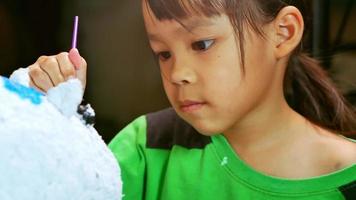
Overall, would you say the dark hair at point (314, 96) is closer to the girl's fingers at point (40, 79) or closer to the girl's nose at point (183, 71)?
the girl's nose at point (183, 71)

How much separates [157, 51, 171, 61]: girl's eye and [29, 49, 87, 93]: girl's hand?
0.33 feet

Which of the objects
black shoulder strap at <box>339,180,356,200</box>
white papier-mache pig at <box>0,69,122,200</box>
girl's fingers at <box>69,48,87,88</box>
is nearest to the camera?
white papier-mache pig at <box>0,69,122,200</box>

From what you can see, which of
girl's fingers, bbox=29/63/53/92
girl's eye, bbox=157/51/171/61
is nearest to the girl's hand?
girl's fingers, bbox=29/63/53/92

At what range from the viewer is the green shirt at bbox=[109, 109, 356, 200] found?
51 cm

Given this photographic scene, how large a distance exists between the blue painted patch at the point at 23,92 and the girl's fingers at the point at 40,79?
1.3 inches

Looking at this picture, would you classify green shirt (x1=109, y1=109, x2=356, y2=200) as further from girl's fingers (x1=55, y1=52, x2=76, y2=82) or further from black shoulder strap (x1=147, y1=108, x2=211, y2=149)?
girl's fingers (x1=55, y1=52, x2=76, y2=82)

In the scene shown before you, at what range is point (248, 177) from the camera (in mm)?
521

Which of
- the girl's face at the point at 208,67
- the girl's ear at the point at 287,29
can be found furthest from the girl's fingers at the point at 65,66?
the girl's ear at the point at 287,29

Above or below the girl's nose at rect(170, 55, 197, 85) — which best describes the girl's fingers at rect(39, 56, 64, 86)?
above

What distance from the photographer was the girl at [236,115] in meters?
0.44

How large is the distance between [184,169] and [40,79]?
24 centimetres

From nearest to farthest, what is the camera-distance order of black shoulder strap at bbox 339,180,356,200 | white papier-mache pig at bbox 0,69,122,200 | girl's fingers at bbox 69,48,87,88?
1. white papier-mache pig at bbox 0,69,122,200
2. girl's fingers at bbox 69,48,87,88
3. black shoulder strap at bbox 339,180,356,200

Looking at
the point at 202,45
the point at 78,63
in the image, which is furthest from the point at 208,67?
the point at 78,63

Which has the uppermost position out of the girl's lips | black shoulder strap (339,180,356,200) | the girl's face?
the girl's face
